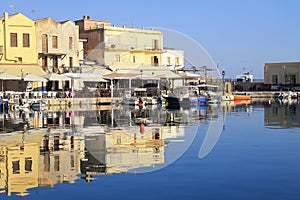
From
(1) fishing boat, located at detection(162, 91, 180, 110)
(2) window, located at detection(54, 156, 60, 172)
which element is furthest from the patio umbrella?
(2) window, located at detection(54, 156, 60, 172)

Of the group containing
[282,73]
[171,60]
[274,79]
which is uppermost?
[171,60]

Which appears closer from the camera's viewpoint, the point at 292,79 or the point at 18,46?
the point at 18,46

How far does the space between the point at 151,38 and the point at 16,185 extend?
57.1 meters

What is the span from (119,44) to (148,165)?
52.0 meters

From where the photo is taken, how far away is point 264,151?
1728 centimetres

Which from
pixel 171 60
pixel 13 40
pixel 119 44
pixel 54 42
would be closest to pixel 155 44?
pixel 171 60

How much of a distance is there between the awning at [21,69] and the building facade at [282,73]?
54.4m

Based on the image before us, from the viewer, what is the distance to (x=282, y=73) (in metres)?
94.4

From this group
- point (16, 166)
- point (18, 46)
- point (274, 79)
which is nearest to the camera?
point (16, 166)

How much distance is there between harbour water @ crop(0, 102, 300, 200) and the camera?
11.0 metres

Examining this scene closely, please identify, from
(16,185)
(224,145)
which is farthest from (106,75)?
(16,185)

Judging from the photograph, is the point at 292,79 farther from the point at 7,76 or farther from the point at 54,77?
the point at 7,76

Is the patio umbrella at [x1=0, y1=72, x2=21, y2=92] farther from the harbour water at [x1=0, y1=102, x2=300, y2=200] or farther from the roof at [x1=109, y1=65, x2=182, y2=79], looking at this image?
the harbour water at [x1=0, y1=102, x2=300, y2=200]

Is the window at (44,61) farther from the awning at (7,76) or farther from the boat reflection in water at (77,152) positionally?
the boat reflection in water at (77,152)
